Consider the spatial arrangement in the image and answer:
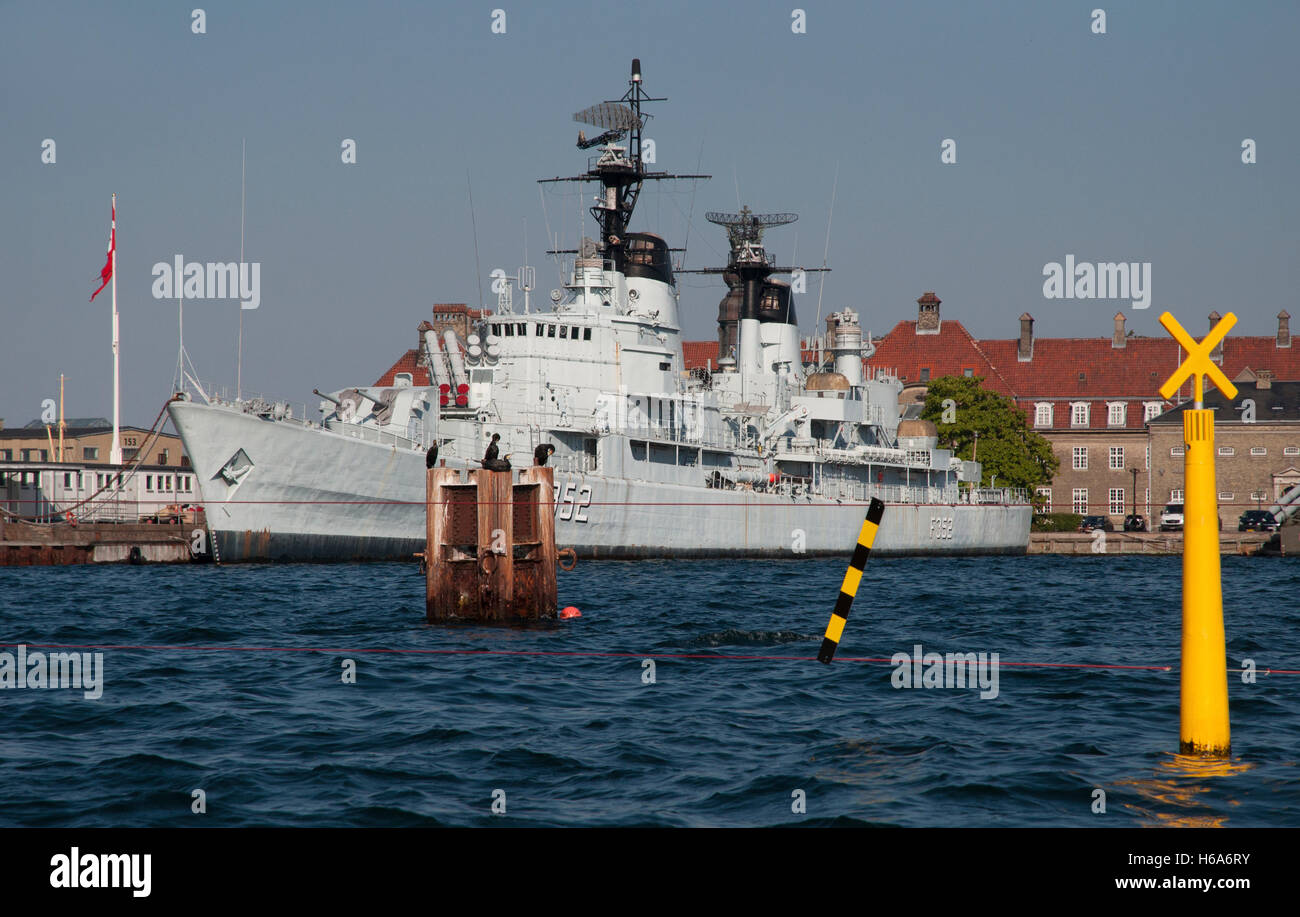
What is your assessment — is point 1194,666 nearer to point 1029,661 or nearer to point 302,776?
point 302,776

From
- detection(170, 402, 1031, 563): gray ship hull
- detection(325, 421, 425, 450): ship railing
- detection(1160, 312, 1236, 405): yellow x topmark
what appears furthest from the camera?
detection(325, 421, 425, 450): ship railing

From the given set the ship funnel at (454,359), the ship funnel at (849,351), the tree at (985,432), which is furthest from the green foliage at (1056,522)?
the ship funnel at (454,359)

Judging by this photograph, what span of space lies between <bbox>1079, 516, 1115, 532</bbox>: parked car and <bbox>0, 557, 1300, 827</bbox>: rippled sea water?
43.9 m

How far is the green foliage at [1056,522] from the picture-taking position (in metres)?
73.3

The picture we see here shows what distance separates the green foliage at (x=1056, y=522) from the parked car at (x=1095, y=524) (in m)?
0.47

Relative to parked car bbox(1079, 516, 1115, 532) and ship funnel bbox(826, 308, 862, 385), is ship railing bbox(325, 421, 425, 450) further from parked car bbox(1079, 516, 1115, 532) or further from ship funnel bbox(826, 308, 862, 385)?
parked car bbox(1079, 516, 1115, 532)

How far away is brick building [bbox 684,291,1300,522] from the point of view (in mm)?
82250

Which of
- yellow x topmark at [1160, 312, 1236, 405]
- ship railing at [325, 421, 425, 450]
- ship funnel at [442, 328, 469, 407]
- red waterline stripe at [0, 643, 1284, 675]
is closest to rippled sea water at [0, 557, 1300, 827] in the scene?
red waterline stripe at [0, 643, 1284, 675]

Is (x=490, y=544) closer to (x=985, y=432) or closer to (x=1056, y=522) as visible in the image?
(x=985, y=432)

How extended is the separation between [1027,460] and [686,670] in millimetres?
56841

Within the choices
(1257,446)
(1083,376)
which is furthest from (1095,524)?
(1083,376)

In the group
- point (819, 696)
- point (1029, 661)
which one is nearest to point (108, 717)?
point (819, 696)
